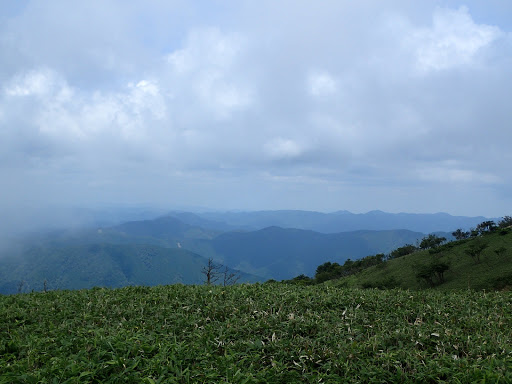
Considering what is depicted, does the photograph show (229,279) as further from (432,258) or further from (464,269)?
(432,258)

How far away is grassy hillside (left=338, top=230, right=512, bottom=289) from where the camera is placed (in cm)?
3456

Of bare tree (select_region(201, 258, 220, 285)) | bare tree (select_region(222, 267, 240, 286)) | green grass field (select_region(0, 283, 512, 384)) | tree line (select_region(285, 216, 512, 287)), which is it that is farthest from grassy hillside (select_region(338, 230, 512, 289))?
green grass field (select_region(0, 283, 512, 384))

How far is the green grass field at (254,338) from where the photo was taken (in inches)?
187

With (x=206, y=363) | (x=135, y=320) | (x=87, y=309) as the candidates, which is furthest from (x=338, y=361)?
(x=87, y=309)

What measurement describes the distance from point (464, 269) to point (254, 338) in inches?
1961

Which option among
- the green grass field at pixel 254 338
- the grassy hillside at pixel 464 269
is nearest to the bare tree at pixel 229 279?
the green grass field at pixel 254 338

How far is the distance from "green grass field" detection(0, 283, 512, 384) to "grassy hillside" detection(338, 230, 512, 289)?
29124 millimetres

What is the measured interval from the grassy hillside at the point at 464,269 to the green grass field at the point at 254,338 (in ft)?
95.6

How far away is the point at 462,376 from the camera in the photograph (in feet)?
15.0

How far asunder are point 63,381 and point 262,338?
3451 millimetres

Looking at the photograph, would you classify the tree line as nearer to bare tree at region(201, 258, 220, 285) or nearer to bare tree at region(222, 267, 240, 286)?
bare tree at region(222, 267, 240, 286)

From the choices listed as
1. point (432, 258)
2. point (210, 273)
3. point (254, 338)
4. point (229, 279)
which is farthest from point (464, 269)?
point (254, 338)

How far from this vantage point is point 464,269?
44469 millimetres

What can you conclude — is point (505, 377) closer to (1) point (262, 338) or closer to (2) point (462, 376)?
(2) point (462, 376)
